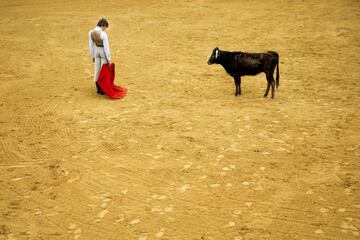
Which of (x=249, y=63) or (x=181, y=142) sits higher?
(x=249, y=63)

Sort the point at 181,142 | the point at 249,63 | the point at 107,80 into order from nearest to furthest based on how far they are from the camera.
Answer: the point at 181,142
the point at 249,63
the point at 107,80

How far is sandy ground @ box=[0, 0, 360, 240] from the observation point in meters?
5.41

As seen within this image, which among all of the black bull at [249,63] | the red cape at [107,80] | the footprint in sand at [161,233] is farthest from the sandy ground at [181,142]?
the black bull at [249,63]

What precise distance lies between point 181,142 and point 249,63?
10.1ft

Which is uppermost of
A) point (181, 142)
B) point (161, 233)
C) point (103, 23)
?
point (103, 23)

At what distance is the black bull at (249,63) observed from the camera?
942cm

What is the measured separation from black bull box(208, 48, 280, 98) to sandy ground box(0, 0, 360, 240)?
0.59 meters

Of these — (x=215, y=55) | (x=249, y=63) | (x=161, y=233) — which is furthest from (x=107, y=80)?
(x=161, y=233)

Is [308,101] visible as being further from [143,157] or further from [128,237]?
[128,237]

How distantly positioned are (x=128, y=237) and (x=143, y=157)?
214cm

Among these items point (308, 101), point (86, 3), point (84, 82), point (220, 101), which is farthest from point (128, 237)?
point (86, 3)

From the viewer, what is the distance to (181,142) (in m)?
7.58

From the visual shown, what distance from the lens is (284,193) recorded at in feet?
19.4

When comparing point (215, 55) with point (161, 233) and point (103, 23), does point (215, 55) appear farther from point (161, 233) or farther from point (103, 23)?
point (161, 233)
